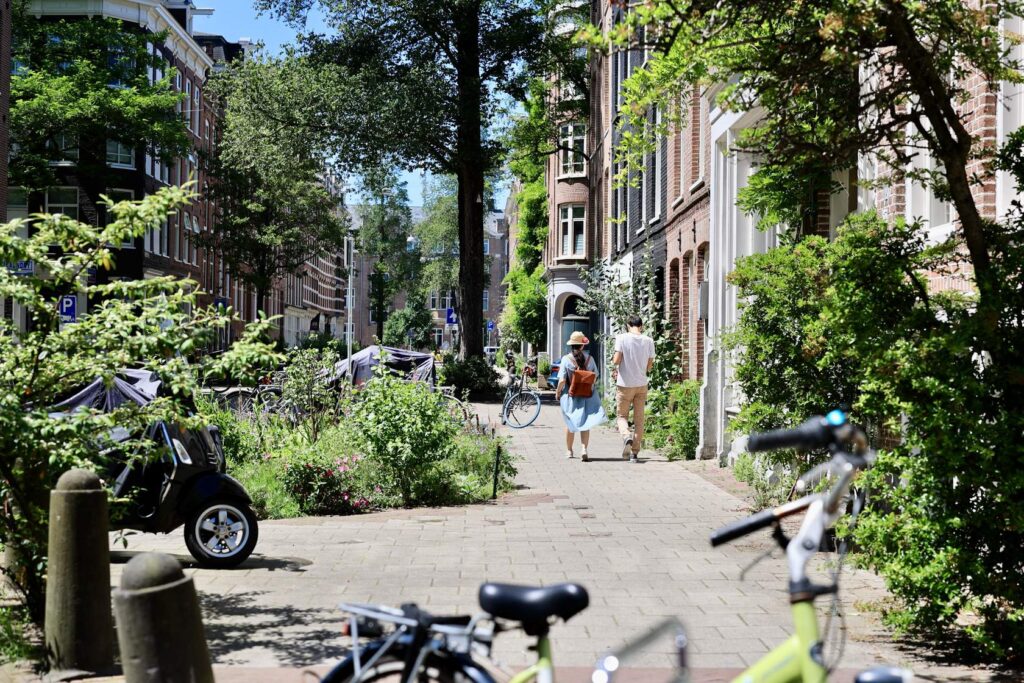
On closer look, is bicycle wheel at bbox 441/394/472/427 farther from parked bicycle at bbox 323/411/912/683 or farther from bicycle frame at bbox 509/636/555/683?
bicycle frame at bbox 509/636/555/683

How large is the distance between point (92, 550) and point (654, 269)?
66.6ft

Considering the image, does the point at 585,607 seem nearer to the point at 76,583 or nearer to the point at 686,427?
the point at 76,583

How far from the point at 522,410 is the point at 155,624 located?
74.3ft

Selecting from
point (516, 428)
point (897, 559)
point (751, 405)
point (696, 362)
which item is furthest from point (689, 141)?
point (897, 559)

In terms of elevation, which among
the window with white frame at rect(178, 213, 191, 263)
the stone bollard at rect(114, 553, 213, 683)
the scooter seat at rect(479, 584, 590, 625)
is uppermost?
the window with white frame at rect(178, 213, 191, 263)

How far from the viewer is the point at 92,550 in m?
5.88

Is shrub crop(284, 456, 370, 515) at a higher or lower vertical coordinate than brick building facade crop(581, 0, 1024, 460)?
lower

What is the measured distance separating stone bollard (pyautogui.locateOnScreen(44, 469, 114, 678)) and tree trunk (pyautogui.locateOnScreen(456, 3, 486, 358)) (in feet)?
95.1

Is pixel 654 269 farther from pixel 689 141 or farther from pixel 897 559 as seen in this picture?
pixel 897 559

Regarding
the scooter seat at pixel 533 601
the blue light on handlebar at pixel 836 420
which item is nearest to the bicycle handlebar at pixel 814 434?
the blue light on handlebar at pixel 836 420

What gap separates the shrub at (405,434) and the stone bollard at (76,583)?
6670 millimetres

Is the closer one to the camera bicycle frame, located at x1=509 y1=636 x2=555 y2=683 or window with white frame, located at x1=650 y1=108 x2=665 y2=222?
bicycle frame, located at x1=509 y1=636 x2=555 y2=683

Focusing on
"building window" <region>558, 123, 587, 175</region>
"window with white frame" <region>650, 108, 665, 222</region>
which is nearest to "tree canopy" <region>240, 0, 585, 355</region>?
"window with white frame" <region>650, 108, 665, 222</region>

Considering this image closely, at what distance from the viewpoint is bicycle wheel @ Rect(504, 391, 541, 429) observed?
2611 cm
